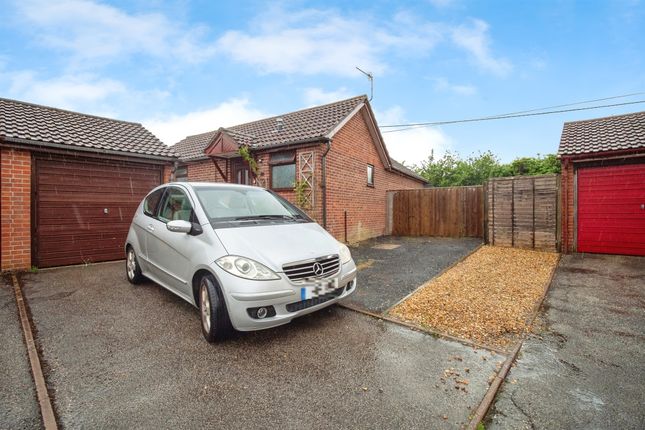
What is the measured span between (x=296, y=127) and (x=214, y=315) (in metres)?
8.80

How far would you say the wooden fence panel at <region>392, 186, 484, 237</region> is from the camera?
11.4 meters

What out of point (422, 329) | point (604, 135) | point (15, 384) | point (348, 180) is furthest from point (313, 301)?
point (604, 135)

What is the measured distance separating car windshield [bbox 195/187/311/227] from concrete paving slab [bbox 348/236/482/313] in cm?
157

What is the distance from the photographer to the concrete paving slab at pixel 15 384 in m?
1.83

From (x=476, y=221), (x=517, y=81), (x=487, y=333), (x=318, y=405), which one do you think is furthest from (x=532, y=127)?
(x=318, y=405)

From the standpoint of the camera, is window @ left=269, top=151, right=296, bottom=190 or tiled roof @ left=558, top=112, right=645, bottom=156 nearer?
tiled roof @ left=558, top=112, right=645, bottom=156

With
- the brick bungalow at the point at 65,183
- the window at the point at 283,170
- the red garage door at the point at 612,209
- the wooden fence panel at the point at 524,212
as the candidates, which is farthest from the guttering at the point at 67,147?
the red garage door at the point at 612,209

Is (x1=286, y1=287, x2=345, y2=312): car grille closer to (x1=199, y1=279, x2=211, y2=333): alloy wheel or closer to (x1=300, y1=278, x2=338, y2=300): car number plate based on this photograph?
(x1=300, y1=278, x2=338, y2=300): car number plate

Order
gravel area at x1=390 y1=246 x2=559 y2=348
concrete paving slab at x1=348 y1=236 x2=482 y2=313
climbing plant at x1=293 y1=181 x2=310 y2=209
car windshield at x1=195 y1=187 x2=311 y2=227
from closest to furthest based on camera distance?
gravel area at x1=390 y1=246 x2=559 y2=348
car windshield at x1=195 y1=187 x2=311 y2=227
concrete paving slab at x1=348 y1=236 x2=482 y2=313
climbing plant at x1=293 y1=181 x2=310 y2=209

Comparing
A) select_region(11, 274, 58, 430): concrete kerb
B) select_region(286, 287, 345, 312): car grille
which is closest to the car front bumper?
select_region(286, 287, 345, 312): car grille

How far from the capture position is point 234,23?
8641mm

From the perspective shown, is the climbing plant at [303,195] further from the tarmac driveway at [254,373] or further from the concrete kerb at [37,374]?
the concrete kerb at [37,374]

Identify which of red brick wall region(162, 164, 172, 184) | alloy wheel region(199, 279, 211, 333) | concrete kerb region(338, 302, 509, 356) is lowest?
concrete kerb region(338, 302, 509, 356)

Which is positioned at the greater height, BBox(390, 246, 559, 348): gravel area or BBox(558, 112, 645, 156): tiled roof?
BBox(558, 112, 645, 156): tiled roof
